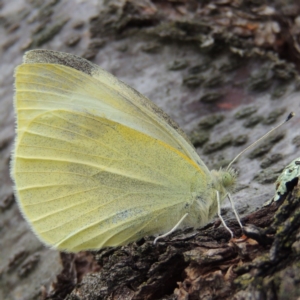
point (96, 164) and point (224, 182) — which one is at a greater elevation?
point (96, 164)

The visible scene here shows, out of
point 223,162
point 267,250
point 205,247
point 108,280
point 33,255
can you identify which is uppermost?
point 267,250

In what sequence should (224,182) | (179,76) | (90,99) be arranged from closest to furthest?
(224,182) < (90,99) < (179,76)


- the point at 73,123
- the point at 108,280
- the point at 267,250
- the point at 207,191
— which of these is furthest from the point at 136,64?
the point at 267,250

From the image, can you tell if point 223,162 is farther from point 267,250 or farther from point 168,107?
point 267,250

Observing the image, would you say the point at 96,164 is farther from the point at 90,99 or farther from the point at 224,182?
the point at 224,182

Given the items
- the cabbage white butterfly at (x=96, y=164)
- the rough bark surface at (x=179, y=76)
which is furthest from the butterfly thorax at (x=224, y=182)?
the rough bark surface at (x=179, y=76)

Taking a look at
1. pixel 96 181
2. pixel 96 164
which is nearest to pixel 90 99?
pixel 96 164
